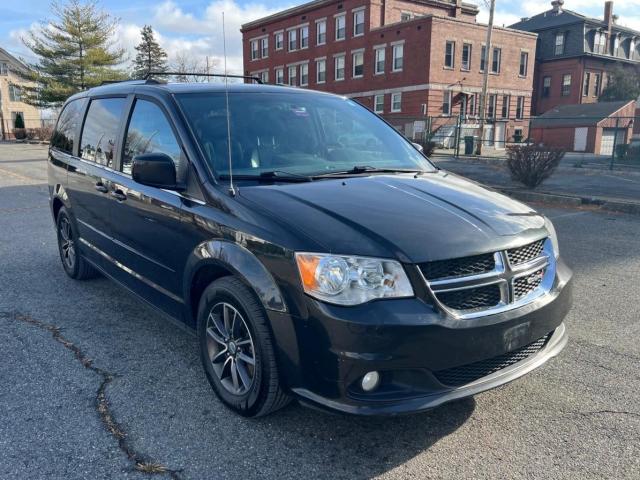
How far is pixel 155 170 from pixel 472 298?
1950 mm

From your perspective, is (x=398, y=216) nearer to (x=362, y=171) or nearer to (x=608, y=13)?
(x=362, y=171)

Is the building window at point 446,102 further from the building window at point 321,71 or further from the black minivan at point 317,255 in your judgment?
the black minivan at point 317,255

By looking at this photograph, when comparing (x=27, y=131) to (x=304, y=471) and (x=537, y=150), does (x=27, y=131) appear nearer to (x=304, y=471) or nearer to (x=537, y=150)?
(x=537, y=150)

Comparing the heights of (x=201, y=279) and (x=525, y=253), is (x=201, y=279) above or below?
below

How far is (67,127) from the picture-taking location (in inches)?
218

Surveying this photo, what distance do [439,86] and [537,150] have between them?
2999cm

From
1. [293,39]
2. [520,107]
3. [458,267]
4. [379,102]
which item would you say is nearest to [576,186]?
[458,267]

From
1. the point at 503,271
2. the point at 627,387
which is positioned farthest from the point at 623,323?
the point at 503,271

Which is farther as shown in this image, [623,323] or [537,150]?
[537,150]

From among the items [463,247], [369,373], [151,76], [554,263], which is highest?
[151,76]

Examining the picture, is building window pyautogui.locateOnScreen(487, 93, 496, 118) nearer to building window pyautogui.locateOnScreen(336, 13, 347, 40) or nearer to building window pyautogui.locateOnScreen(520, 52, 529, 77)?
building window pyautogui.locateOnScreen(520, 52, 529, 77)

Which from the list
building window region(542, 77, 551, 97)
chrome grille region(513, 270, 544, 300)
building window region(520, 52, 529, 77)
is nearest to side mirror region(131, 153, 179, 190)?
chrome grille region(513, 270, 544, 300)

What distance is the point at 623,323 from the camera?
441 cm

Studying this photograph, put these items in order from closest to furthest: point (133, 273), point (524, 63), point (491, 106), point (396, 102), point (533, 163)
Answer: point (133, 273) → point (533, 163) → point (396, 102) → point (491, 106) → point (524, 63)
